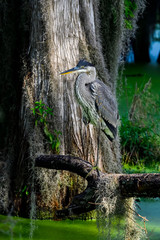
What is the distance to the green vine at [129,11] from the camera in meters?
5.39

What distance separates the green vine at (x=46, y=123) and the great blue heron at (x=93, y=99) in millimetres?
430

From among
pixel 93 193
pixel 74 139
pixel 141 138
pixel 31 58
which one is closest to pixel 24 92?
pixel 31 58

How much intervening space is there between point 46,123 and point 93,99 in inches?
23.3

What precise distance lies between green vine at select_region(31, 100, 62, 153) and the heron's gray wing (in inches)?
20.7

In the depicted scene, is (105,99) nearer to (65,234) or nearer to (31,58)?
(31,58)

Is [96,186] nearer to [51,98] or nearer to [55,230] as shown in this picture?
[55,230]

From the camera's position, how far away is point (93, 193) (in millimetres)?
2604

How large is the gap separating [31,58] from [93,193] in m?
1.74

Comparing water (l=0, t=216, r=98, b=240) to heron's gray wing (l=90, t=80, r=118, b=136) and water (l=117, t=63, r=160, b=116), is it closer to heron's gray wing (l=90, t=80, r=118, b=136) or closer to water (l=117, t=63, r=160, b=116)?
heron's gray wing (l=90, t=80, r=118, b=136)

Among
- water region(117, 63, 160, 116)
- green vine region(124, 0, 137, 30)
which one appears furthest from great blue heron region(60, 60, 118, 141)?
water region(117, 63, 160, 116)

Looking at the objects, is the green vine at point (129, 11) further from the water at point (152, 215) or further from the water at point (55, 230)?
the water at point (55, 230)

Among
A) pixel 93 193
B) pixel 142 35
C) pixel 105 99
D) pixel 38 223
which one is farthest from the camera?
pixel 142 35

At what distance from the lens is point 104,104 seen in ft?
11.1

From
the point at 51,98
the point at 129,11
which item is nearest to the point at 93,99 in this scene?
the point at 51,98
